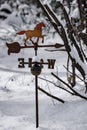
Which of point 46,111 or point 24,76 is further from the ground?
point 46,111

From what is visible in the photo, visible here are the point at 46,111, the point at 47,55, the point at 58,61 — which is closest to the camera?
the point at 46,111

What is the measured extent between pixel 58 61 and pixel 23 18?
289 inches

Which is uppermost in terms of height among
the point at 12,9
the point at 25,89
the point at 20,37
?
the point at 25,89

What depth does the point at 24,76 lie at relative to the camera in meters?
5.23

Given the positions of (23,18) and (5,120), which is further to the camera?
(23,18)

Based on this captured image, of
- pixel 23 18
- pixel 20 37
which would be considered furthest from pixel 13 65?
pixel 23 18

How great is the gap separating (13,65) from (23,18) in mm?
7077

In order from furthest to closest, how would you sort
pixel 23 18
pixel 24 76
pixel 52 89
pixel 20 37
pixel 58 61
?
1. pixel 23 18
2. pixel 20 37
3. pixel 58 61
4. pixel 24 76
5. pixel 52 89

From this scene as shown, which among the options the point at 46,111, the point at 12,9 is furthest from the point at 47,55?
the point at 12,9

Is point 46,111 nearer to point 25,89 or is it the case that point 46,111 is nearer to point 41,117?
point 41,117

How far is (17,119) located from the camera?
11.6 feet

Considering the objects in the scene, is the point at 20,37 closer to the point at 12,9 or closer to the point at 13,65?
the point at 13,65

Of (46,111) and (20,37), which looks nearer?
(46,111)

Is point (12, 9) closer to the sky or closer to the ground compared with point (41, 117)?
closer to the ground
